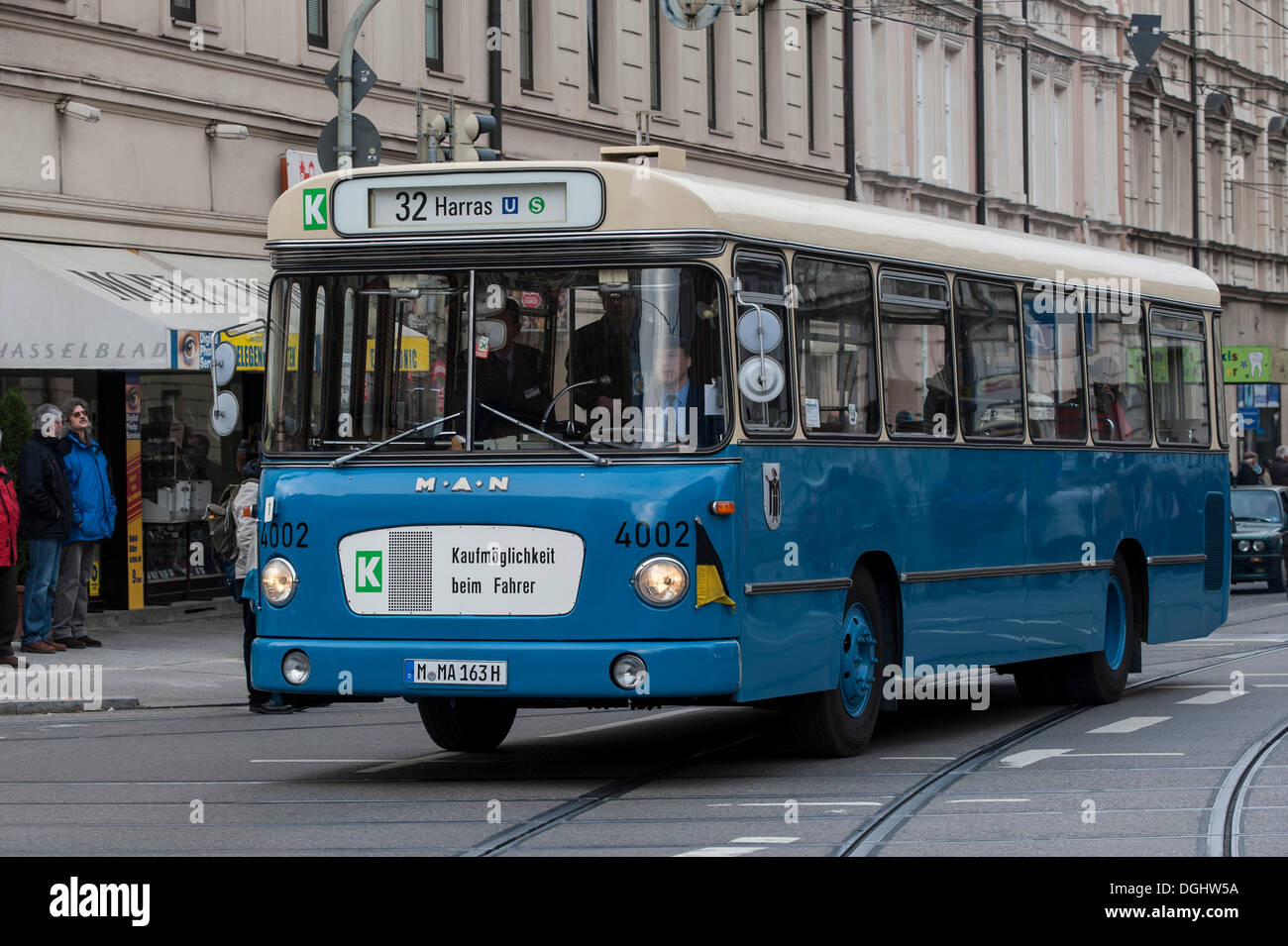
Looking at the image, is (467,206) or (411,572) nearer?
(411,572)

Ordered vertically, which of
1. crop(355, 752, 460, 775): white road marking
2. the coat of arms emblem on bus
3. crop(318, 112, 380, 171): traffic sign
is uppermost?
crop(318, 112, 380, 171): traffic sign

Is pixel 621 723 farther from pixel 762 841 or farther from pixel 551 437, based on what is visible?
pixel 762 841

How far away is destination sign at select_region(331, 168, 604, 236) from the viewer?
11.2 m

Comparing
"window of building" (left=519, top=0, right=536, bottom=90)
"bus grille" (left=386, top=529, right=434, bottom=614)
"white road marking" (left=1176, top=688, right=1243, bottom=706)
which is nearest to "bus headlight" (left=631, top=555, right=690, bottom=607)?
"bus grille" (left=386, top=529, right=434, bottom=614)

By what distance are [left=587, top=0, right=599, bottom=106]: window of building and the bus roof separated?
63.3ft

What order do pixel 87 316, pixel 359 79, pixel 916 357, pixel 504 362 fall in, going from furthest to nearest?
pixel 87 316 → pixel 359 79 → pixel 916 357 → pixel 504 362

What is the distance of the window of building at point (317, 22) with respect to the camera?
2734 cm

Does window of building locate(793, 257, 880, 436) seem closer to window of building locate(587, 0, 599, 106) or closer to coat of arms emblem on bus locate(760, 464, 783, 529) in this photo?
coat of arms emblem on bus locate(760, 464, 783, 529)

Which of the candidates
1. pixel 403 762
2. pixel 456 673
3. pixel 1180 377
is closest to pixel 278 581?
pixel 456 673

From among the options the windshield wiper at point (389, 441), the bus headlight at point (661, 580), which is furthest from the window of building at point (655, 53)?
the bus headlight at point (661, 580)

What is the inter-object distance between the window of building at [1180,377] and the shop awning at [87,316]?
964 centimetres

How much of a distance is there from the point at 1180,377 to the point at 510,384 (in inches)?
298

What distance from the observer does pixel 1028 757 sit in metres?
12.7
